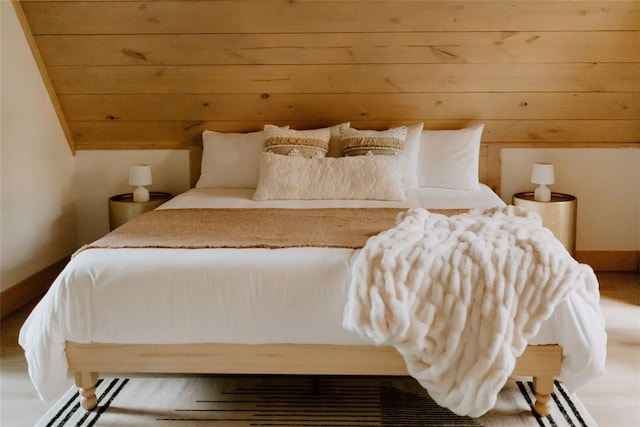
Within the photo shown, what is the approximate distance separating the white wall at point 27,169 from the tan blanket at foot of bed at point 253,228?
0.90 metres

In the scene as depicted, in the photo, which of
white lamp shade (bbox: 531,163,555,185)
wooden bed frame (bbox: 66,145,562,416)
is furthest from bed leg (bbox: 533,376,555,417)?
white lamp shade (bbox: 531,163,555,185)

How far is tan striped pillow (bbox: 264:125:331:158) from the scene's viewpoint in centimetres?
361

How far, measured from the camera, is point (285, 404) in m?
2.50

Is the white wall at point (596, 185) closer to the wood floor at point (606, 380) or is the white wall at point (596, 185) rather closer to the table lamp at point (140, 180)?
the wood floor at point (606, 380)

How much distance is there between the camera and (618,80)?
12.3ft

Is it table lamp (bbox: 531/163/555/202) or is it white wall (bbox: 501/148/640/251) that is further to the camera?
white wall (bbox: 501/148/640/251)

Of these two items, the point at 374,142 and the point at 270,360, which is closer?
the point at 270,360

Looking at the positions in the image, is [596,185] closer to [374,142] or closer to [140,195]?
[374,142]

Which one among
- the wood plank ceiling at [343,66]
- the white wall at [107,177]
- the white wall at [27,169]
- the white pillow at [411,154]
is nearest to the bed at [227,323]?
the white wall at [27,169]

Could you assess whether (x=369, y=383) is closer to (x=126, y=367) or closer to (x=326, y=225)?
(x=326, y=225)

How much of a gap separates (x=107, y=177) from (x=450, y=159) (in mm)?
2166

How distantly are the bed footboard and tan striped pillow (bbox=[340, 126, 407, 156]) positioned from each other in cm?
151

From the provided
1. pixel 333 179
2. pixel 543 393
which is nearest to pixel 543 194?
pixel 333 179

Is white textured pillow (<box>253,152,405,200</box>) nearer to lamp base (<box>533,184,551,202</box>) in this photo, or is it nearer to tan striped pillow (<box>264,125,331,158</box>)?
tan striped pillow (<box>264,125,331,158</box>)
